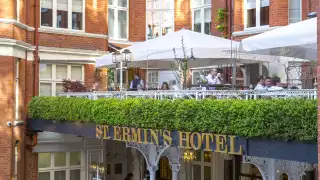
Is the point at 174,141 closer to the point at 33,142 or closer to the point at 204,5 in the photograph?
the point at 33,142

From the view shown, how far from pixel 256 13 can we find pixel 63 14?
707 cm

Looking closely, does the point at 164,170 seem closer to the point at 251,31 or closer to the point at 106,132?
the point at 251,31

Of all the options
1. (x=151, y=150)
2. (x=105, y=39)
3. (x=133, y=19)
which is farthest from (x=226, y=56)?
(x=133, y=19)

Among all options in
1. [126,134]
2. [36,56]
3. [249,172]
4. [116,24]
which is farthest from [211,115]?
[116,24]

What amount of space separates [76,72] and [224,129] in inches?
412

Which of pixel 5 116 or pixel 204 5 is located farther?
pixel 204 5

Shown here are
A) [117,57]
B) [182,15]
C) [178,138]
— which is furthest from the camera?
[182,15]

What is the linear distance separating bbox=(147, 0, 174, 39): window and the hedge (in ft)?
26.9

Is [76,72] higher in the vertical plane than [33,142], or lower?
higher

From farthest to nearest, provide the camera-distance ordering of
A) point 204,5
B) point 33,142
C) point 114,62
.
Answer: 1. point 204,5
2. point 33,142
3. point 114,62

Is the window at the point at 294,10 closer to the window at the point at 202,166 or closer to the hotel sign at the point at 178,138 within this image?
the window at the point at 202,166

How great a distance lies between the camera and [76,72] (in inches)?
789

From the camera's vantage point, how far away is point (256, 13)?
18625 millimetres

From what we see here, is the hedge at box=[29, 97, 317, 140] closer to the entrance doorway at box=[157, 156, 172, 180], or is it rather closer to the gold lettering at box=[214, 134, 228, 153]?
the gold lettering at box=[214, 134, 228, 153]
